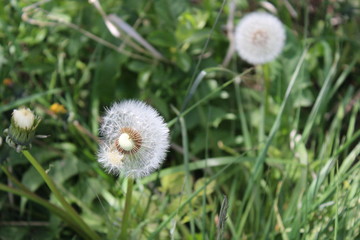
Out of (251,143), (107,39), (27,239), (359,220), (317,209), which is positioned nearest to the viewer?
(359,220)

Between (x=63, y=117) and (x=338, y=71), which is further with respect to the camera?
(x=338, y=71)

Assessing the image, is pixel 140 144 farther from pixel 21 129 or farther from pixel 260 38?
pixel 260 38

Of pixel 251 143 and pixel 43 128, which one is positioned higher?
pixel 43 128

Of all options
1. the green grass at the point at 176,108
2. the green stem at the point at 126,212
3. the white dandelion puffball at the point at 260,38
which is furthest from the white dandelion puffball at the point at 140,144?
the white dandelion puffball at the point at 260,38

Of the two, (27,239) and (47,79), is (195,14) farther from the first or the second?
(27,239)

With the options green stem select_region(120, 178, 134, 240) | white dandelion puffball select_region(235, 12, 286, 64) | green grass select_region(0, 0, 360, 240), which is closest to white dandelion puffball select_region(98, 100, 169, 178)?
green stem select_region(120, 178, 134, 240)

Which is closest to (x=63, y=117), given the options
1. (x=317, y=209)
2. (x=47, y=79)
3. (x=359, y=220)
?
(x=47, y=79)
